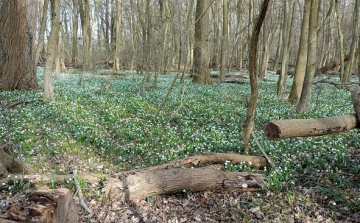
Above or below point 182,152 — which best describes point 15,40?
above

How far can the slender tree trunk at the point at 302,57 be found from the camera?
34.6ft

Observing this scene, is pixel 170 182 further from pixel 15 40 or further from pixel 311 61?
pixel 15 40

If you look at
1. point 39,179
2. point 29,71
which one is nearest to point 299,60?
point 39,179

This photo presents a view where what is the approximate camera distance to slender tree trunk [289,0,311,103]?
10.5m

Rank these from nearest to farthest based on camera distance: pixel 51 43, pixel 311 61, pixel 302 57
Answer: pixel 311 61 → pixel 51 43 → pixel 302 57

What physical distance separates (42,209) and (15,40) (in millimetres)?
11235

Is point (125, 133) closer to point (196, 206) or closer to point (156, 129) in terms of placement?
point (156, 129)

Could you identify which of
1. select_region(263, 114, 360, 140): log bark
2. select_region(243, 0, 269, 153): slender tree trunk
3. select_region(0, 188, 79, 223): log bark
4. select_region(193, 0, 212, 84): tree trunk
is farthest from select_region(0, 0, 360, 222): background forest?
select_region(193, 0, 212, 84): tree trunk

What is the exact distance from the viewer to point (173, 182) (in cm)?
450

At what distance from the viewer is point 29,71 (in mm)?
12086

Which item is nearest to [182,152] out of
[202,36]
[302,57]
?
[302,57]

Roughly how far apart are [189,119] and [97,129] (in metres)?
2.76

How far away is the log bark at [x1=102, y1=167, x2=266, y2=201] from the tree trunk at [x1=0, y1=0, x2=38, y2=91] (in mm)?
9109

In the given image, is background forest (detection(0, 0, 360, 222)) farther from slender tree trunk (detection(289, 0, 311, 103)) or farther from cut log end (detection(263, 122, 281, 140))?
cut log end (detection(263, 122, 281, 140))
